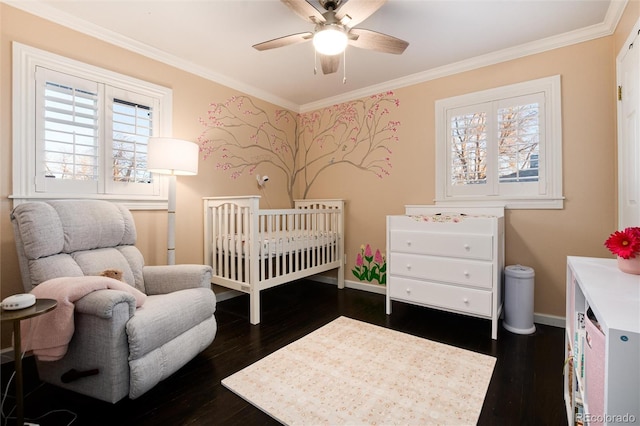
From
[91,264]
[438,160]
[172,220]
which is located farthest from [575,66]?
[91,264]

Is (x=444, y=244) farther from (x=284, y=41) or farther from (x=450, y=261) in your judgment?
(x=284, y=41)

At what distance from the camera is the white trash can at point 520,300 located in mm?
2329

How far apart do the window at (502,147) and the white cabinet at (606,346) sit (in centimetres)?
136

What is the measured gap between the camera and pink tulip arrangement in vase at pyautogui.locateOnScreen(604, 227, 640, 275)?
1148 mm

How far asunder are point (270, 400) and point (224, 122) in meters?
2.69

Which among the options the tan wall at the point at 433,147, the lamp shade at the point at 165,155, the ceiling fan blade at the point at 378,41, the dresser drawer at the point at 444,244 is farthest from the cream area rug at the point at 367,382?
the ceiling fan blade at the point at 378,41

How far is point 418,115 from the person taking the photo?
3.16 metres

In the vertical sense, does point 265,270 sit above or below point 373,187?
below

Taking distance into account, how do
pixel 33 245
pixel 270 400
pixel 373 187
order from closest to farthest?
pixel 270 400, pixel 33 245, pixel 373 187

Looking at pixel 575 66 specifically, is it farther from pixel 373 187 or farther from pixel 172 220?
pixel 172 220

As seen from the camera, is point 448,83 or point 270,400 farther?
point 448,83

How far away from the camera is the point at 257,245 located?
255cm

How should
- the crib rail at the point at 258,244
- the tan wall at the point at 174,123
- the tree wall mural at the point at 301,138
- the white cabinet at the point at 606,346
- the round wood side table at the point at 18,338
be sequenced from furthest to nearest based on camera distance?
the tree wall mural at the point at 301,138
the crib rail at the point at 258,244
the tan wall at the point at 174,123
the round wood side table at the point at 18,338
the white cabinet at the point at 606,346

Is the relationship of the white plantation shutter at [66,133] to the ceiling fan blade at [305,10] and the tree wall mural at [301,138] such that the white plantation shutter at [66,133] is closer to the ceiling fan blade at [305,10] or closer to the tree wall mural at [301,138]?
the tree wall mural at [301,138]
